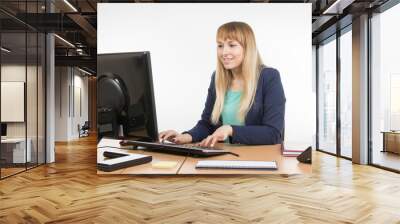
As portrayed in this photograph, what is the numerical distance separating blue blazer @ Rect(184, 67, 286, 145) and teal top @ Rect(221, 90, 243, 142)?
47 mm

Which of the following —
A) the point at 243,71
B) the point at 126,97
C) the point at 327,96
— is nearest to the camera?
the point at 126,97

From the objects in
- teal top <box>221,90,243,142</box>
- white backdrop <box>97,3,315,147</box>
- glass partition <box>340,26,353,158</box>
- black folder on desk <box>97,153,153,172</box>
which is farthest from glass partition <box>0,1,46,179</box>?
glass partition <box>340,26,353,158</box>

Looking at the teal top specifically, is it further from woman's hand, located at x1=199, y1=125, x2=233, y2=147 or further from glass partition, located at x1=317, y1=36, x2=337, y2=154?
glass partition, located at x1=317, y1=36, x2=337, y2=154

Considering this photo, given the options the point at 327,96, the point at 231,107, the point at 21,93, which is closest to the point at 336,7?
the point at 231,107

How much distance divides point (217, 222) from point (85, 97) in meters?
14.6

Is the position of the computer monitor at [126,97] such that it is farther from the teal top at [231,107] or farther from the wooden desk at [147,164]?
the teal top at [231,107]

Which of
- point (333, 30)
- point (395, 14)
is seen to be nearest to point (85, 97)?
point (333, 30)

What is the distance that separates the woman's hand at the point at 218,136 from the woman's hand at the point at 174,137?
124 mm

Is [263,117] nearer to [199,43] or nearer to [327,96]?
[199,43]

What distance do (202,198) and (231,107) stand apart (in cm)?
162

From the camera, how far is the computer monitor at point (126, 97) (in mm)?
2484

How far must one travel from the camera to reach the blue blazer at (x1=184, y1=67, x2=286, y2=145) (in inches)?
110

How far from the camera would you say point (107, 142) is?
2852mm

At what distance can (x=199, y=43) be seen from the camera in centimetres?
293
